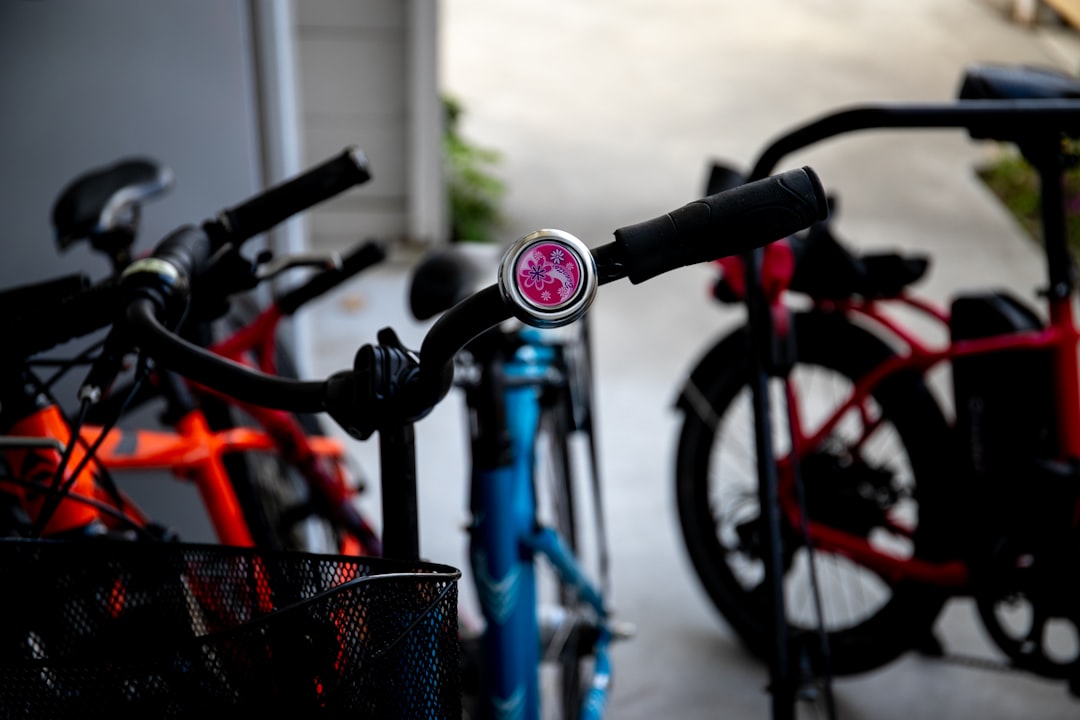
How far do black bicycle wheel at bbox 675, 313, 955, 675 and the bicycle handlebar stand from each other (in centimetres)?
108

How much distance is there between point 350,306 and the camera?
398 cm

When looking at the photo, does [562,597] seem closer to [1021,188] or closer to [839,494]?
[839,494]

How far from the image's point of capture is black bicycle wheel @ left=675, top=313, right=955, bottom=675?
2.14m

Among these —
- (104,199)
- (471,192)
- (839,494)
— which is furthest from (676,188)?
(104,199)

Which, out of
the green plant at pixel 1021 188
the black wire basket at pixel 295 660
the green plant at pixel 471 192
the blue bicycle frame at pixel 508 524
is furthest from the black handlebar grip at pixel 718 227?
the green plant at pixel 1021 188

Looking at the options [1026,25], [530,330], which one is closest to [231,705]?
[530,330]

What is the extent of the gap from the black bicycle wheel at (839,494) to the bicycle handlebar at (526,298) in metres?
1.08

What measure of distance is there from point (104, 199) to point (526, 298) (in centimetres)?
118

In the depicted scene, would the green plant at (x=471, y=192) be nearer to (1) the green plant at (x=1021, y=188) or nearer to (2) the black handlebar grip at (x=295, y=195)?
(1) the green plant at (x=1021, y=188)

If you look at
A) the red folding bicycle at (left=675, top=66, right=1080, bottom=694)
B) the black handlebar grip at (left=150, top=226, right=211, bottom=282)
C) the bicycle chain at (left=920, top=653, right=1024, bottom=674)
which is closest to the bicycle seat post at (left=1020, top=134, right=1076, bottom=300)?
the red folding bicycle at (left=675, top=66, right=1080, bottom=694)

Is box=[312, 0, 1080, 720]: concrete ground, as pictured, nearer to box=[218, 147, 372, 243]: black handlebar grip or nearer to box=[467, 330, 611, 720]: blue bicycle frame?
box=[467, 330, 611, 720]: blue bicycle frame

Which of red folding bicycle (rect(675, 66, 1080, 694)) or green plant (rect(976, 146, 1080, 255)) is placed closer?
red folding bicycle (rect(675, 66, 1080, 694))

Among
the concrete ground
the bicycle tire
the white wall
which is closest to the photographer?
the bicycle tire

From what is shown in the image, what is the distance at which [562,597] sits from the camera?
84.7 inches
